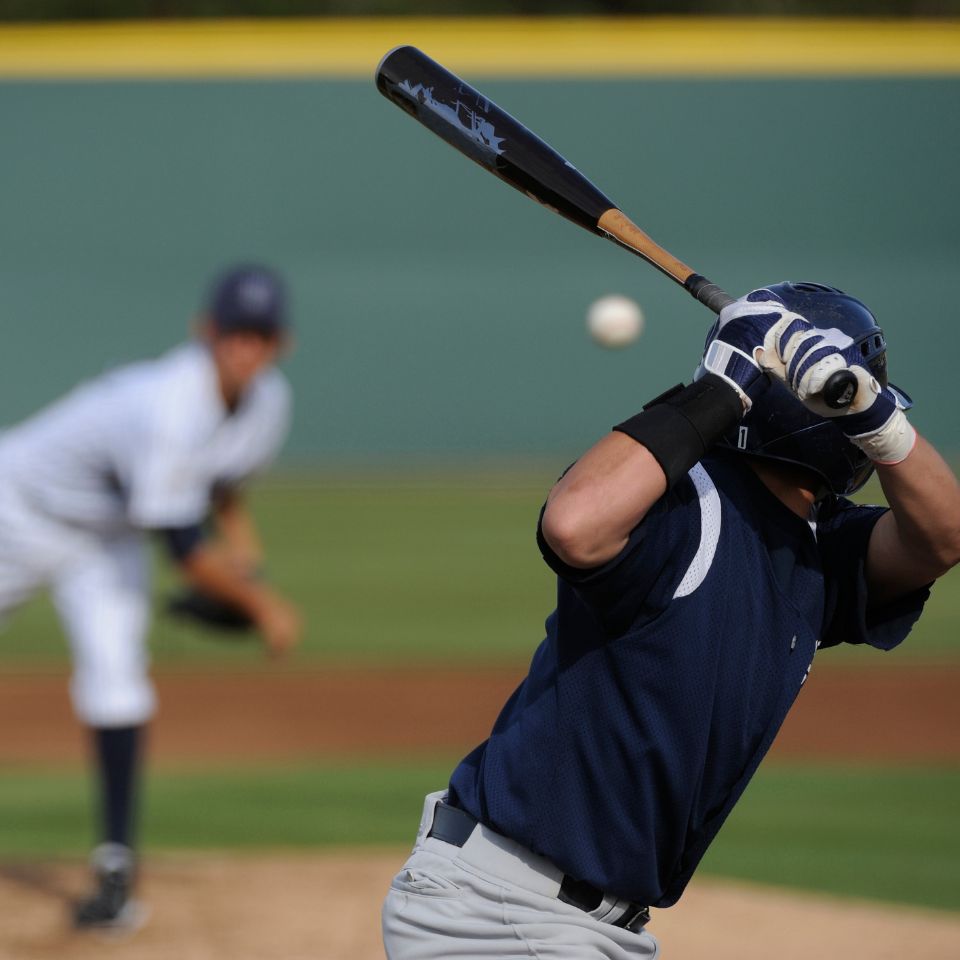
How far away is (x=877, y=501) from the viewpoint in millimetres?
12672

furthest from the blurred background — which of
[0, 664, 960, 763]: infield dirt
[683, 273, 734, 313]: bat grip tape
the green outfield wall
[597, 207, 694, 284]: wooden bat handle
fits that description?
[683, 273, 734, 313]: bat grip tape

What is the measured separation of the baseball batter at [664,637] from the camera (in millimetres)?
2316

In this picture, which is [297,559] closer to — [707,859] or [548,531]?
[707,859]

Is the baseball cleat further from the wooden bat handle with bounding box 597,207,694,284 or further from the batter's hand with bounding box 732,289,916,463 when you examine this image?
the batter's hand with bounding box 732,289,916,463

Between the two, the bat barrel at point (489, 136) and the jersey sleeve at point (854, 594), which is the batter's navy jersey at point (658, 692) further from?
the bat barrel at point (489, 136)

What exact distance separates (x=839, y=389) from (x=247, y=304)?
321cm

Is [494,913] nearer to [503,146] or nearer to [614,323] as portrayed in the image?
[503,146]

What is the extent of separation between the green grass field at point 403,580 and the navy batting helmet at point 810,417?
663 centimetres

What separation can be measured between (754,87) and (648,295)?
2576 millimetres

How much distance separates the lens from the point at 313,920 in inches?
193

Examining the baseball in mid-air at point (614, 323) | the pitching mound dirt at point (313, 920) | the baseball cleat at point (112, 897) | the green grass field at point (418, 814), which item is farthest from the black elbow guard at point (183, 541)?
the baseball in mid-air at point (614, 323)

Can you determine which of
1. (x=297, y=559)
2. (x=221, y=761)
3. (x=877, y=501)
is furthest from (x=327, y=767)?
(x=877, y=501)

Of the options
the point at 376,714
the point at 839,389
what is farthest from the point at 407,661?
the point at 839,389

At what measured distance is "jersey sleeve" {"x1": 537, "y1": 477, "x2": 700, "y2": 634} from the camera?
228 centimetres
